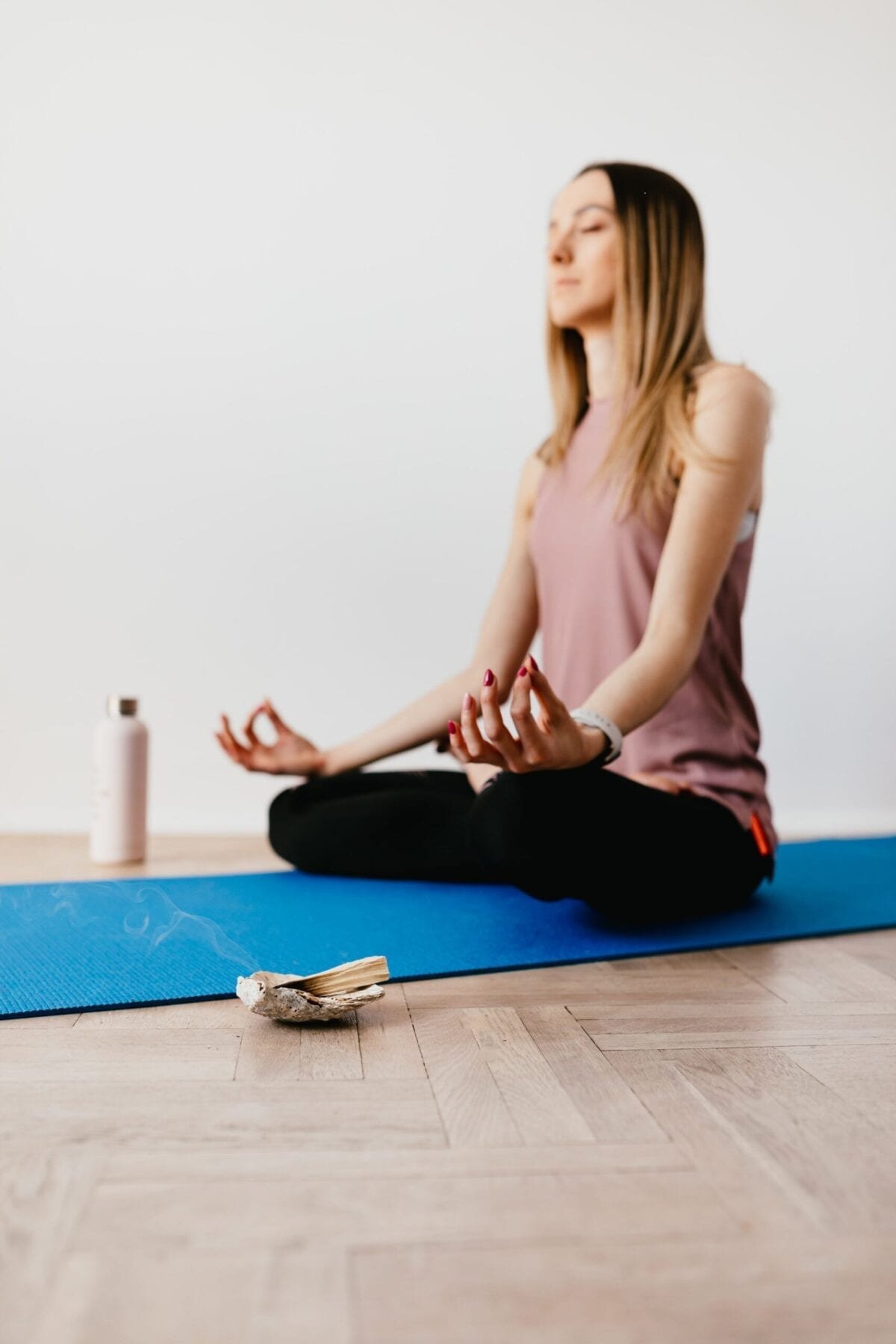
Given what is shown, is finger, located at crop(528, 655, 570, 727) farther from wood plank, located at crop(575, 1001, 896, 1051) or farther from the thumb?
wood plank, located at crop(575, 1001, 896, 1051)

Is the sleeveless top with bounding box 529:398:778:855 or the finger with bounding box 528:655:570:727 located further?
the sleeveless top with bounding box 529:398:778:855

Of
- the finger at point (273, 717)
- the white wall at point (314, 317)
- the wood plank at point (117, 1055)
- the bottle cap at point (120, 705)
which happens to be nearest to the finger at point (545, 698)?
the wood plank at point (117, 1055)

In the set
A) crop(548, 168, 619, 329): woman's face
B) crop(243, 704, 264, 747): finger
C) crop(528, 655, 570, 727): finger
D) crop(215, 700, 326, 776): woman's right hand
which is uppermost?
crop(548, 168, 619, 329): woman's face

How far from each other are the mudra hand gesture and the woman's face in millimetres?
655

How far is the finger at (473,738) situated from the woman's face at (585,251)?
2.43 ft

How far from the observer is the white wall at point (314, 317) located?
2.40m

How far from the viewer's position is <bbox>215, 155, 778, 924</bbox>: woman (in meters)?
1.22

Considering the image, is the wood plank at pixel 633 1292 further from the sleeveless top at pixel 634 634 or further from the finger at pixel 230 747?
the finger at pixel 230 747

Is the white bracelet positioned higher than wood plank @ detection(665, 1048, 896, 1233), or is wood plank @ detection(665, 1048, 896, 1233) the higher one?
the white bracelet

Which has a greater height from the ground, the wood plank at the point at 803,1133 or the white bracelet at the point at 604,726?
the white bracelet at the point at 604,726

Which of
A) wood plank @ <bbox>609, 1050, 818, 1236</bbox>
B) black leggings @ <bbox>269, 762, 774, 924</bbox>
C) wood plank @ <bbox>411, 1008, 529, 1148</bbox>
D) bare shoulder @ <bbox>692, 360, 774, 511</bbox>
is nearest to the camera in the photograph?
wood plank @ <bbox>609, 1050, 818, 1236</bbox>

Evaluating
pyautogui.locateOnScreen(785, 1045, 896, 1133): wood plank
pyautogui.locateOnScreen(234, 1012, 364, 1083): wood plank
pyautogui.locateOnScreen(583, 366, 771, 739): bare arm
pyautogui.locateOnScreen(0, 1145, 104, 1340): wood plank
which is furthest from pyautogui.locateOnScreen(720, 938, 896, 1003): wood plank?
pyautogui.locateOnScreen(0, 1145, 104, 1340): wood plank

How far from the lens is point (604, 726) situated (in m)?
1.16

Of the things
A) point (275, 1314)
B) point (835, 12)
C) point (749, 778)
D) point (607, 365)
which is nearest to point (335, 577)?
point (607, 365)
